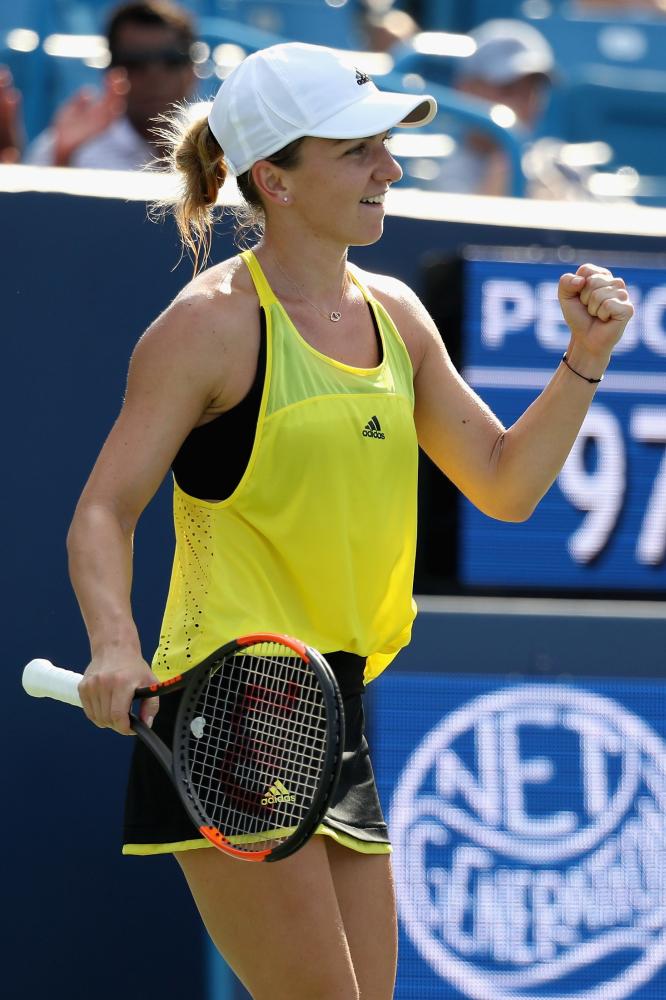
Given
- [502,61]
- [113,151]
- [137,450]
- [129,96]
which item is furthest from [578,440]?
[502,61]

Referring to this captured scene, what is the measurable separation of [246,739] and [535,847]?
1.25m

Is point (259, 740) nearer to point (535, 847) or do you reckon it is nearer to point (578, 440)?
point (535, 847)

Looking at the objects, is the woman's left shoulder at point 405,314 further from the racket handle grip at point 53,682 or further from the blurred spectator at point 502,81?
the blurred spectator at point 502,81

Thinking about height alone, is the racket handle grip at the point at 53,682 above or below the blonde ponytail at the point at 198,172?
below

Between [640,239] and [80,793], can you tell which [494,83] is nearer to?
[640,239]

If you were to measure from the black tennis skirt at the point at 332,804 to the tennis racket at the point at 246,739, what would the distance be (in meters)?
0.05

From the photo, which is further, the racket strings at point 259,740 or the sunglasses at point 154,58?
the sunglasses at point 154,58

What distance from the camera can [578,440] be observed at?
3666mm

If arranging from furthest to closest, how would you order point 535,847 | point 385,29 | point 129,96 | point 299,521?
1. point 385,29
2. point 129,96
3. point 535,847
4. point 299,521

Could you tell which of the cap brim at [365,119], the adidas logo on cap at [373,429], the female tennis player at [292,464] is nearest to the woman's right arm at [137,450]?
the female tennis player at [292,464]

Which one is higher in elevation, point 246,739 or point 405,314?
point 405,314

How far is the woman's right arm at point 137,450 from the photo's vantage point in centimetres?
228

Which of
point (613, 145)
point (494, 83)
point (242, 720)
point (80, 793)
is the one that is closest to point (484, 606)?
point (80, 793)

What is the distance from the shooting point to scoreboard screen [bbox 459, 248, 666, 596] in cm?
362
